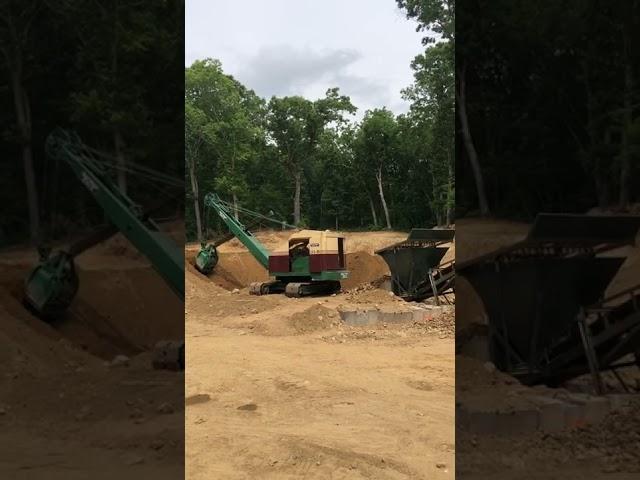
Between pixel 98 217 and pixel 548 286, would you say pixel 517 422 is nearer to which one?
pixel 548 286

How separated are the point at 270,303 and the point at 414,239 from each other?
6.22 metres

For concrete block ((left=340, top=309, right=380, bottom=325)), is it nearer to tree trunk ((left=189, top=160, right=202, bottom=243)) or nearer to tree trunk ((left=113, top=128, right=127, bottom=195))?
tree trunk ((left=189, top=160, right=202, bottom=243))

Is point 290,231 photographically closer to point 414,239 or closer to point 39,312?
point 414,239

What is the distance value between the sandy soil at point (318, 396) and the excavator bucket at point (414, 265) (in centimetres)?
50

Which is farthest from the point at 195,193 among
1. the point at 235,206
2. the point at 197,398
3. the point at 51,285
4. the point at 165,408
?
the point at 165,408

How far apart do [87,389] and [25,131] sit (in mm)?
1187

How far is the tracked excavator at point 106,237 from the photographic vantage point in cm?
230

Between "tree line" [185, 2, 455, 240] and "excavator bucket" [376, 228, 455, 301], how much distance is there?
4.72 ft

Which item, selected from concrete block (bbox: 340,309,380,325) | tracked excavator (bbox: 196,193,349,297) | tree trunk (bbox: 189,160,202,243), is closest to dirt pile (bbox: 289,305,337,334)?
concrete block (bbox: 340,309,380,325)

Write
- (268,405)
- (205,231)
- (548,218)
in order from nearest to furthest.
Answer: (548,218) → (268,405) → (205,231)

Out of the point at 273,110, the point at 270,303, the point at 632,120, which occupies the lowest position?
the point at 270,303

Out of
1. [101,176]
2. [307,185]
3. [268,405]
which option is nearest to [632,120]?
[101,176]

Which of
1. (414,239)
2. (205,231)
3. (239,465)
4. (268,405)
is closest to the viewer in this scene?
(239,465)

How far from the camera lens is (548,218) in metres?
2.16
